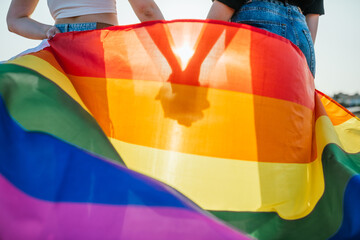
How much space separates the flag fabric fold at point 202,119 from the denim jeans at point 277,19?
0.14m

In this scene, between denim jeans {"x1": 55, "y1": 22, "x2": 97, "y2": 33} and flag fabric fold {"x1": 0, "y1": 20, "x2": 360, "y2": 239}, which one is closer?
flag fabric fold {"x1": 0, "y1": 20, "x2": 360, "y2": 239}

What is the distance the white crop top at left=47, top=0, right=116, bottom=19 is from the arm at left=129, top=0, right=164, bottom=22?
0.37ft

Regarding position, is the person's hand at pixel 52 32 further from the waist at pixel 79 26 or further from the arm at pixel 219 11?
the arm at pixel 219 11

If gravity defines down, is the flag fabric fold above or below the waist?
below

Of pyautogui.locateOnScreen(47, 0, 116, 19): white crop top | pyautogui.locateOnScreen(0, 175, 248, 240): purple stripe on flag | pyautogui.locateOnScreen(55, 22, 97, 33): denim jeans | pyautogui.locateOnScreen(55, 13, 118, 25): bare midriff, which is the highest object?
pyautogui.locateOnScreen(47, 0, 116, 19): white crop top

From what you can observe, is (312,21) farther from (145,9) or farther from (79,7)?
(79,7)

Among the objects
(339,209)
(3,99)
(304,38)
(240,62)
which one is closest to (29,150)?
(3,99)

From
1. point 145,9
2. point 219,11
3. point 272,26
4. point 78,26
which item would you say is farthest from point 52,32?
point 272,26

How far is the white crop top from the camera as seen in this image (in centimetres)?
133

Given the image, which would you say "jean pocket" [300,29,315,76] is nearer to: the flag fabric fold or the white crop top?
the flag fabric fold

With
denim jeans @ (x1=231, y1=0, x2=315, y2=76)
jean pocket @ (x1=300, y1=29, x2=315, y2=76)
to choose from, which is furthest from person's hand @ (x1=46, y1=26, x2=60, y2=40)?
jean pocket @ (x1=300, y1=29, x2=315, y2=76)

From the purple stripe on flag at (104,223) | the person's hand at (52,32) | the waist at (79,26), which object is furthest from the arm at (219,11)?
the purple stripe on flag at (104,223)

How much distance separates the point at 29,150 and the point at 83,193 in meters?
0.21

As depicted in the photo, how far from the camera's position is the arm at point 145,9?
1.36 metres
